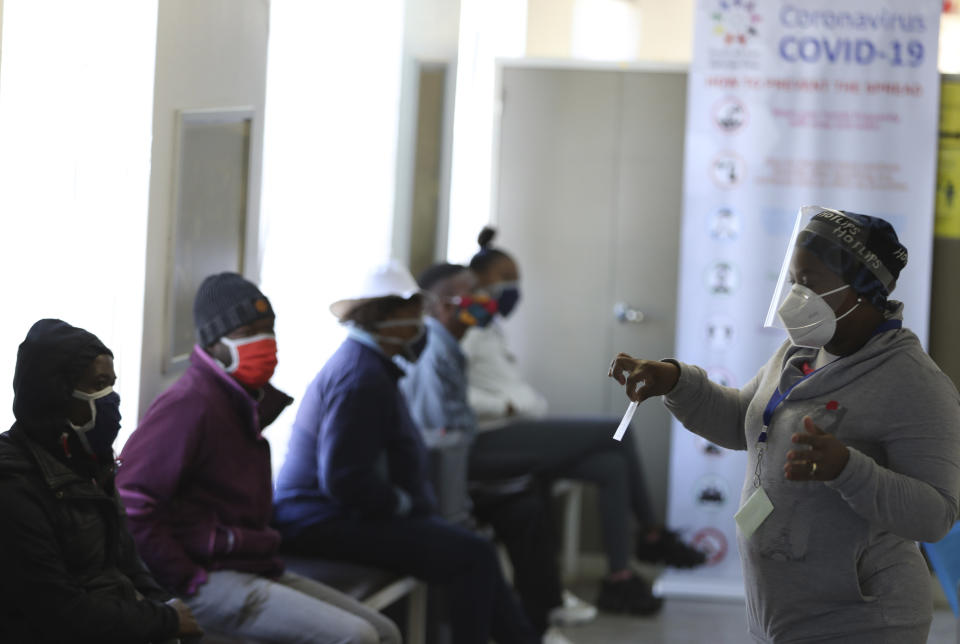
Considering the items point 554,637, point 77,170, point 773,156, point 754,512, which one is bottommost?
point 554,637

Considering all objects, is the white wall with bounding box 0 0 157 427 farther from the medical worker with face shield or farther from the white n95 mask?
the white n95 mask

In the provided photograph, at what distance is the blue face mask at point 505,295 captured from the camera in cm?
555

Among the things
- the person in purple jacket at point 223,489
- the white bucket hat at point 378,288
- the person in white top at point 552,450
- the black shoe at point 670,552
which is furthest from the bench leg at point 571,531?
the person in purple jacket at point 223,489

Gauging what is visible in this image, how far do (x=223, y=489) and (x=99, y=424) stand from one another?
2.43 feet

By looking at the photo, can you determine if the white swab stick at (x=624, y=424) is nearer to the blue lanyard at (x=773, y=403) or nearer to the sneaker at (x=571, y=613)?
the blue lanyard at (x=773, y=403)

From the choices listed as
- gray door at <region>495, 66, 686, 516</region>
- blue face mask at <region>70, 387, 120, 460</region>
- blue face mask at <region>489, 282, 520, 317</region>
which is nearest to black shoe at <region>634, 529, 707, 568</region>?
gray door at <region>495, 66, 686, 516</region>

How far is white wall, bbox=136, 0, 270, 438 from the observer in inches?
127

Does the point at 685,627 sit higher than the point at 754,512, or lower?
lower

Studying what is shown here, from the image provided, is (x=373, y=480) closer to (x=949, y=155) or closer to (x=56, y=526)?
(x=56, y=526)

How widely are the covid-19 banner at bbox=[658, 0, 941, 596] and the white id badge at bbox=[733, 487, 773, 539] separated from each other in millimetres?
3263

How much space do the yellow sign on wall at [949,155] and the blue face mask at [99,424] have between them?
4166mm

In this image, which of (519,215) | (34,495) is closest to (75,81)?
(34,495)

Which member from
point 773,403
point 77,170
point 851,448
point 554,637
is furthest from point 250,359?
point 554,637

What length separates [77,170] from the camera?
2889 mm
